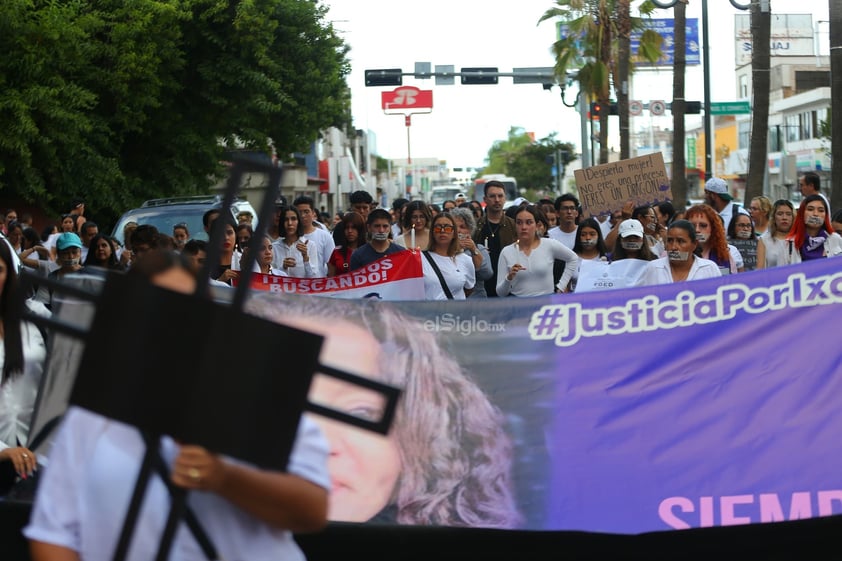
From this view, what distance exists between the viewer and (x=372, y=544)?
5.70 metres

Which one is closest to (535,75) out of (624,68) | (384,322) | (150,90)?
(624,68)

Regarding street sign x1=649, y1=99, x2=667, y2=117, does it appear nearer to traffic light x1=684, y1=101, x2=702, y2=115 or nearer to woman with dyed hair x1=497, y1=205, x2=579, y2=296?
traffic light x1=684, y1=101, x2=702, y2=115

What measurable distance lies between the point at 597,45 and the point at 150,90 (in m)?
14.5

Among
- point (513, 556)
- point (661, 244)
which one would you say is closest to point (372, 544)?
point (513, 556)

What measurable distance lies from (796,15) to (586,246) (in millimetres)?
101745

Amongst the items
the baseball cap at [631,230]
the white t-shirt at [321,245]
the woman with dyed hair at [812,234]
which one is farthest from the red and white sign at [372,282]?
the woman with dyed hair at [812,234]

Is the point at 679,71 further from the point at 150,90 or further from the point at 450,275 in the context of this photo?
the point at 450,275

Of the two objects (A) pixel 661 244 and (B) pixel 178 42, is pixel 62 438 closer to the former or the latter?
(A) pixel 661 244

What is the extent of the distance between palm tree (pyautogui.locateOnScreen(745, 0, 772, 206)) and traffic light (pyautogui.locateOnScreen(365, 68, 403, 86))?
21152 mm

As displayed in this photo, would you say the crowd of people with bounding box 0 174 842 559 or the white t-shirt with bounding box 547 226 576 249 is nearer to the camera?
the crowd of people with bounding box 0 174 842 559

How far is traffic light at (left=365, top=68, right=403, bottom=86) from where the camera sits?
41719 mm

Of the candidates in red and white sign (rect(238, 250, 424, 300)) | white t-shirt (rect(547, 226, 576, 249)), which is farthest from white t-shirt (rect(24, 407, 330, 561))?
white t-shirt (rect(547, 226, 576, 249))

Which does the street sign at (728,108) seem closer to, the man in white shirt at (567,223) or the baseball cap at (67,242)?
the man in white shirt at (567,223)

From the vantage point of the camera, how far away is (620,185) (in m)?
16.8
